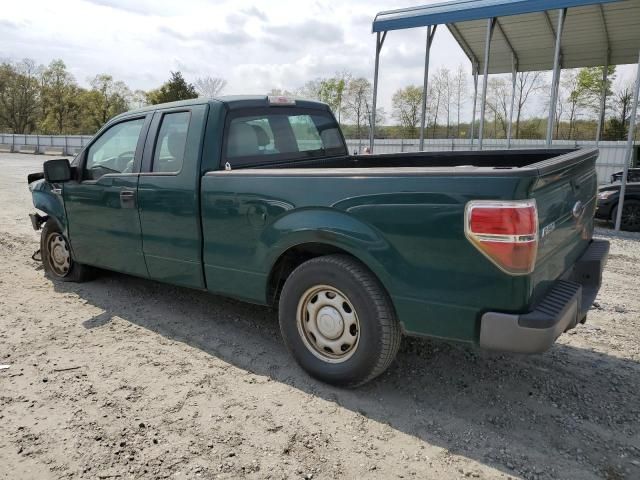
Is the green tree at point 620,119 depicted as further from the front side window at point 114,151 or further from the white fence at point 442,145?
the front side window at point 114,151

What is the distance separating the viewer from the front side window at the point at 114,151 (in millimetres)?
4508

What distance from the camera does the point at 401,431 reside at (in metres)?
2.86

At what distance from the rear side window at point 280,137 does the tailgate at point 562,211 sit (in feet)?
7.27

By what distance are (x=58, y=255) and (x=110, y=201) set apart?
159 cm

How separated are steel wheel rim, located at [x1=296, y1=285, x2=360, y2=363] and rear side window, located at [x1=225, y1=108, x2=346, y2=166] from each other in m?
1.34

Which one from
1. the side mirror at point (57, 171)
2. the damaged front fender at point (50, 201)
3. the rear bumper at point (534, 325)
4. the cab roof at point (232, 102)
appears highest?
the cab roof at point (232, 102)

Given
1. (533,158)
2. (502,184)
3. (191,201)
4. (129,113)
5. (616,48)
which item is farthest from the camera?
(616,48)

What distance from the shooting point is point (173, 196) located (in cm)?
394

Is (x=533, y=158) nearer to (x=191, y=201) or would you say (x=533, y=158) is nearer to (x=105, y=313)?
(x=191, y=201)

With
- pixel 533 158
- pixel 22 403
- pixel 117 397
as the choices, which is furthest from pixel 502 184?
pixel 22 403

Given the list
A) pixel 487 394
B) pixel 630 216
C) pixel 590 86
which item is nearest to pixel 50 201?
pixel 487 394

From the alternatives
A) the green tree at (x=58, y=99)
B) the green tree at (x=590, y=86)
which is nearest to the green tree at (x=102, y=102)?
the green tree at (x=58, y=99)

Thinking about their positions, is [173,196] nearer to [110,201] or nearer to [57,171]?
[110,201]

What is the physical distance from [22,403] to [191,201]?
1726 mm
